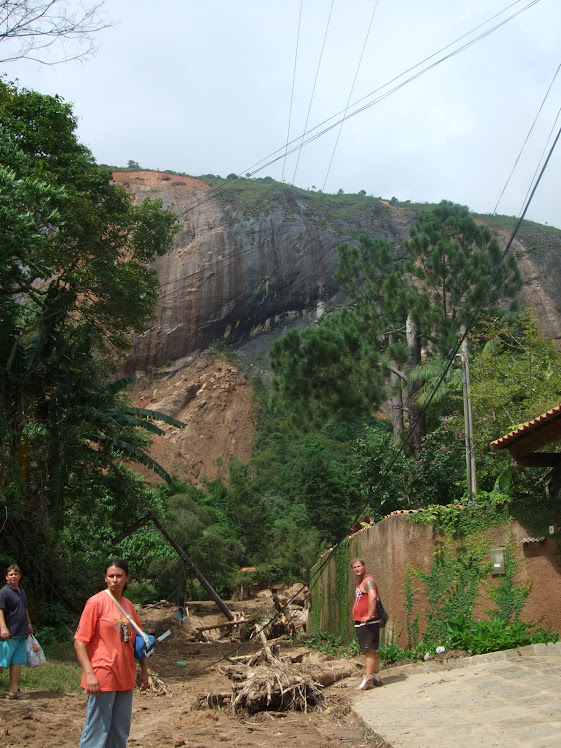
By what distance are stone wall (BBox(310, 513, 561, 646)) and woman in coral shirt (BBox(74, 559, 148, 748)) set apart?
6.33 metres

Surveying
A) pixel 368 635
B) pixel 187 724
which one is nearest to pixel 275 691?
pixel 187 724

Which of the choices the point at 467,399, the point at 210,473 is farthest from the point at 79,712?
the point at 210,473

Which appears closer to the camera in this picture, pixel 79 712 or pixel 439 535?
pixel 79 712

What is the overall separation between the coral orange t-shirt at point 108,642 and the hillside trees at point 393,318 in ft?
51.7

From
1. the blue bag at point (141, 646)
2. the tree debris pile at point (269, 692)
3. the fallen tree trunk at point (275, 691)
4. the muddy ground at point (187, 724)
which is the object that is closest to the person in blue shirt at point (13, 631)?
the muddy ground at point (187, 724)

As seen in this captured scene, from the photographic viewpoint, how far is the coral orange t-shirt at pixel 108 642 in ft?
14.3

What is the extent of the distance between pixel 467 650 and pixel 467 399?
6971 mm

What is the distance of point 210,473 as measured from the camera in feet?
193

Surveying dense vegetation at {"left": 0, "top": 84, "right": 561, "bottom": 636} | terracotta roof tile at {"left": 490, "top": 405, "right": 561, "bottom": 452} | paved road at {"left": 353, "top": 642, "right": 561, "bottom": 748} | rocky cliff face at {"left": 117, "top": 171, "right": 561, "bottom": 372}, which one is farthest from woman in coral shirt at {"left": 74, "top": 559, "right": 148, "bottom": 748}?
rocky cliff face at {"left": 117, "top": 171, "right": 561, "bottom": 372}

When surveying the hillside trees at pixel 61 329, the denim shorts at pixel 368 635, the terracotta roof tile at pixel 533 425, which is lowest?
the denim shorts at pixel 368 635

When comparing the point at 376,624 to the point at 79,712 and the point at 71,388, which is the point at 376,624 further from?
the point at 71,388

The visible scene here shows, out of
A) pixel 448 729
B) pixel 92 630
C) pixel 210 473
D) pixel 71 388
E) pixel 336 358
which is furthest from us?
pixel 210 473

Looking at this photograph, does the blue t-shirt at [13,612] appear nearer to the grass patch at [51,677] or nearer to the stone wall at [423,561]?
the grass patch at [51,677]

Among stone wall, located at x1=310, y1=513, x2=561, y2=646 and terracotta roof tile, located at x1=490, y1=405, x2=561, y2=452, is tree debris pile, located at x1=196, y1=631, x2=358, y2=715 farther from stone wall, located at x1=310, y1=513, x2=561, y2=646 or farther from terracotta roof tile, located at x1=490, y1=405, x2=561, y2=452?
terracotta roof tile, located at x1=490, y1=405, x2=561, y2=452
